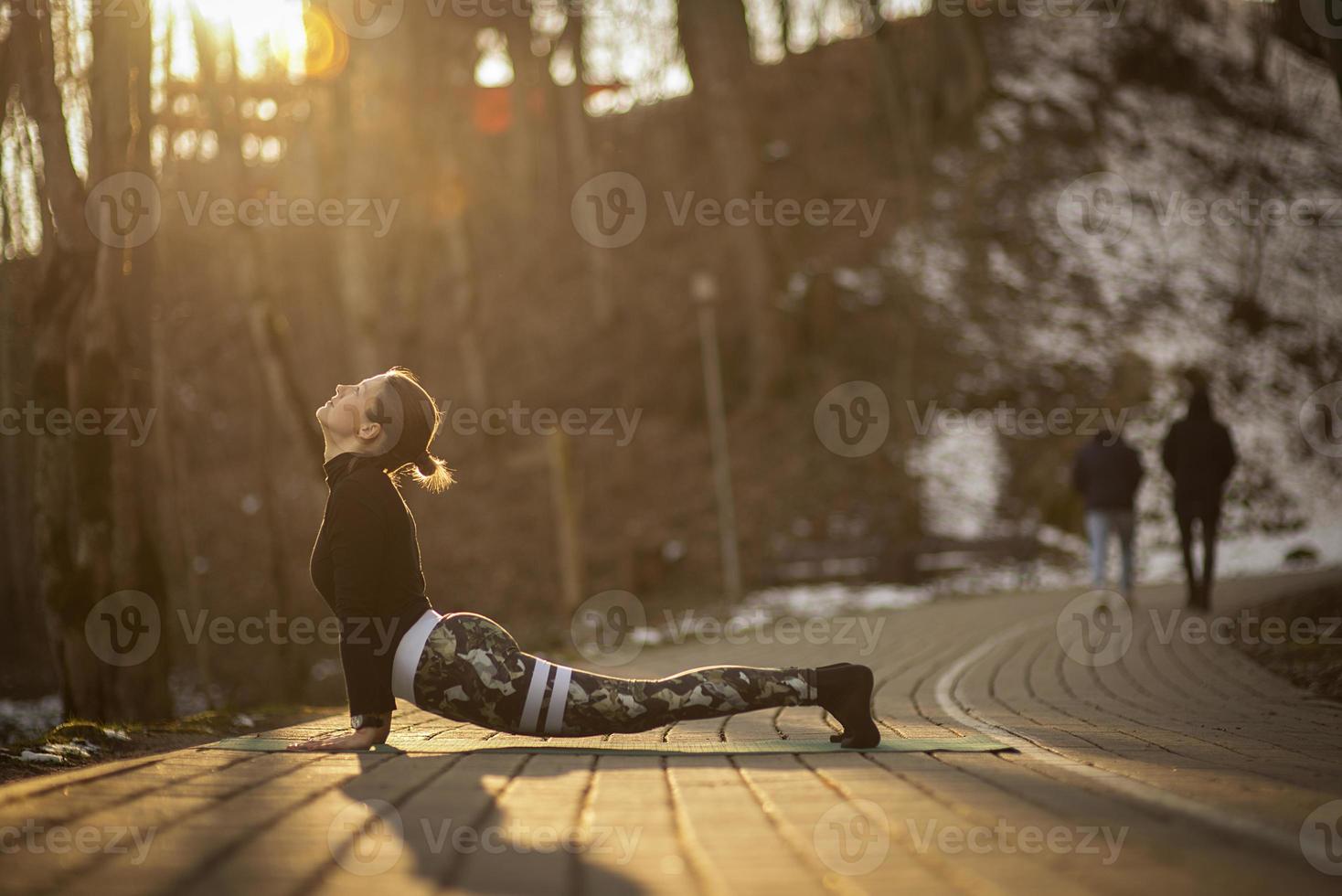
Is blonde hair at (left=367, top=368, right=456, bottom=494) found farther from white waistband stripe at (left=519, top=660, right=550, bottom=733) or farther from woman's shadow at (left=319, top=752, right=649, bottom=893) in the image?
woman's shadow at (left=319, top=752, right=649, bottom=893)

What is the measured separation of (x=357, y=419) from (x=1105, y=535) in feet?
37.0

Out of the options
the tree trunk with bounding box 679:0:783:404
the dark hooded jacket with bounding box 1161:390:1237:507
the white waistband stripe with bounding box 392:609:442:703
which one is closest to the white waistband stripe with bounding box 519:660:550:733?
the white waistband stripe with bounding box 392:609:442:703

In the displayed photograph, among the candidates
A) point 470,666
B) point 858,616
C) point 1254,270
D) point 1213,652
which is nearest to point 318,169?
point 858,616

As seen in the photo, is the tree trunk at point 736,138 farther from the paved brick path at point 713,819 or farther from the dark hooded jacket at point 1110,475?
the paved brick path at point 713,819

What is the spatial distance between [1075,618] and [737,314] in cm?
1830

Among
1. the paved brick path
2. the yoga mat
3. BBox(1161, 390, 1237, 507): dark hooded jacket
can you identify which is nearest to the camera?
the paved brick path

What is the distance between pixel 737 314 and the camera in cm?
3272

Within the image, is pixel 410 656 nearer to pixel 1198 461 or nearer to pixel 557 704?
pixel 557 704

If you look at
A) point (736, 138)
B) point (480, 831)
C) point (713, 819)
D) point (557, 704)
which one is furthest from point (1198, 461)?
point (736, 138)

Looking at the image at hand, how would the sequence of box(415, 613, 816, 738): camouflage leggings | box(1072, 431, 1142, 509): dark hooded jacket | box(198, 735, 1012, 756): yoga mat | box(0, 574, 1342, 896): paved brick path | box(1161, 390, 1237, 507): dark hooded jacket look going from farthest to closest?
box(1072, 431, 1142, 509): dark hooded jacket, box(1161, 390, 1237, 507): dark hooded jacket, box(198, 735, 1012, 756): yoga mat, box(415, 613, 816, 738): camouflage leggings, box(0, 574, 1342, 896): paved brick path

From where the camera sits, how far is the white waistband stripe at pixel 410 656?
5.57 metres

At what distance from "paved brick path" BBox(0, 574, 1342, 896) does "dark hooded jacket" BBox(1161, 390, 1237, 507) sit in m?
8.07

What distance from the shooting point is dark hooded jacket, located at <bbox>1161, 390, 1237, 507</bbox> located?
14570mm

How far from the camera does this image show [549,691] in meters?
5.62
